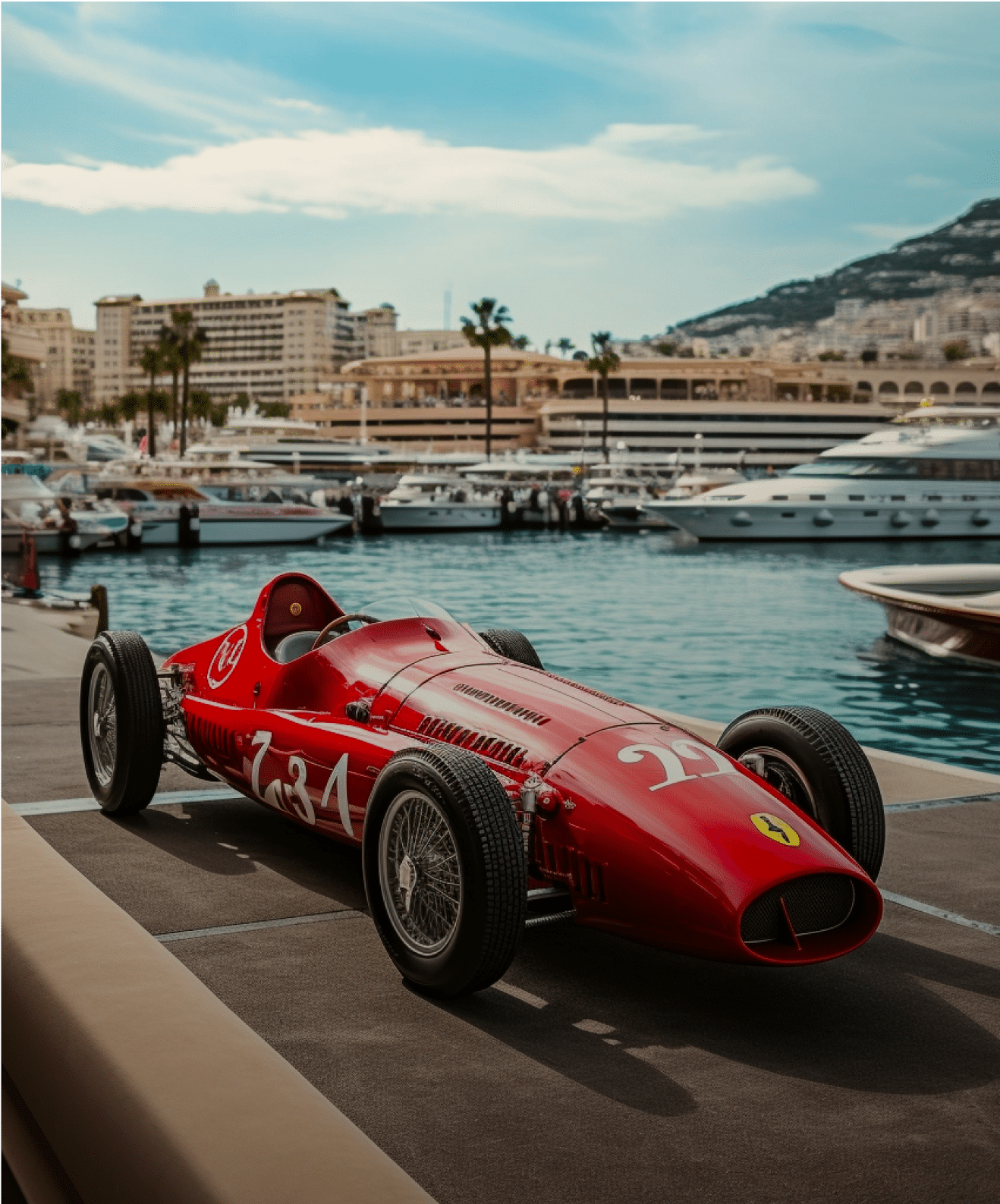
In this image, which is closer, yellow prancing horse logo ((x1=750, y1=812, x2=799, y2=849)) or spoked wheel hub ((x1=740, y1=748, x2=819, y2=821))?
yellow prancing horse logo ((x1=750, y1=812, x2=799, y2=849))

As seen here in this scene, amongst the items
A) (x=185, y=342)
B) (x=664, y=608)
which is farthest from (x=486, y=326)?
(x=664, y=608)

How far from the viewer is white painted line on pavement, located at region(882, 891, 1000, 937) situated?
5000 mm

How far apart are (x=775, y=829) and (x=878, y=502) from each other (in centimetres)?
5243

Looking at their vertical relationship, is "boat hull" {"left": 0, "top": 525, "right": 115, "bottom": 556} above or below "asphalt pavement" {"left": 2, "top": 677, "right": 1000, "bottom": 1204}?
below

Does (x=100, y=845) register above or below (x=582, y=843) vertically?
below

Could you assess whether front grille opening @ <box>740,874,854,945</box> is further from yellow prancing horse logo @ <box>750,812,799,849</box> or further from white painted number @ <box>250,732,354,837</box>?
white painted number @ <box>250,732,354,837</box>

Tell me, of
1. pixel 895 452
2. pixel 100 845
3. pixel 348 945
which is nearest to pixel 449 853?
pixel 348 945

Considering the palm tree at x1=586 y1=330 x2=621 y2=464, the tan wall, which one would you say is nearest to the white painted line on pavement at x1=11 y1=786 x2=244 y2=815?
the palm tree at x1=586 y1=330 x2=621 y2=464

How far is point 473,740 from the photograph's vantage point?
4.97 meters

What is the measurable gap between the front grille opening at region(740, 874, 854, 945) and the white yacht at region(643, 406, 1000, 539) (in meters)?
50.5

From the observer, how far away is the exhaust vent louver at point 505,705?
490cm

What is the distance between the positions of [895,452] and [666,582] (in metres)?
20.9

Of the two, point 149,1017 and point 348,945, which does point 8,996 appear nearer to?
point 149,1017

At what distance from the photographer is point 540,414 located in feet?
522
